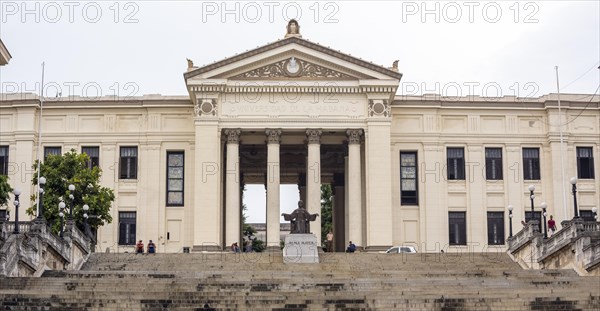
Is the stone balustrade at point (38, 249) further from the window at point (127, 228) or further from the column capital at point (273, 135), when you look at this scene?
the column capital at point (273, 135)

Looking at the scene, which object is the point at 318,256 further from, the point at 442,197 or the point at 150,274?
the point at 442,197

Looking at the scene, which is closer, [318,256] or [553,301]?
[553,301]

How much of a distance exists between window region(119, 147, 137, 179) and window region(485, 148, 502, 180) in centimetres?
2163

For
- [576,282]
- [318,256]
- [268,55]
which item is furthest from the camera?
[268,55]

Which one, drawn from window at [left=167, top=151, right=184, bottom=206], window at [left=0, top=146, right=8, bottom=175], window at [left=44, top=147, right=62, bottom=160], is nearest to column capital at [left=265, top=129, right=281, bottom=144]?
window at [left=167, top=151, right=184, bottom=206]

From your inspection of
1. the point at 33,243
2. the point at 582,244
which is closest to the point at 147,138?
the point at 33,243

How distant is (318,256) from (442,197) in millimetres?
17762

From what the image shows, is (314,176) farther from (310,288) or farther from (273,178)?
(310,288)

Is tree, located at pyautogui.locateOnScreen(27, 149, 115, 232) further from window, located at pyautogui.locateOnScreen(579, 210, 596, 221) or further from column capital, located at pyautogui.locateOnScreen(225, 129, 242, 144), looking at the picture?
window, located at pyautogui.locateOnScreen(579, 210, 596, 221)

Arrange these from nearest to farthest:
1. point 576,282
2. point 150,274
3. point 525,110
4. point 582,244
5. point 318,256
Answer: point 576,282 < point 150,274 < point 582,244 < point 318,256 < point 525,110

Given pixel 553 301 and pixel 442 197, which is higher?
pixel 442 197

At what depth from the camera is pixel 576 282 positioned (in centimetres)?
3344

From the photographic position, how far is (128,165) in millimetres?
59719

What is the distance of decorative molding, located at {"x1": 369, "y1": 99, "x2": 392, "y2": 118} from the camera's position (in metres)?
56.9
